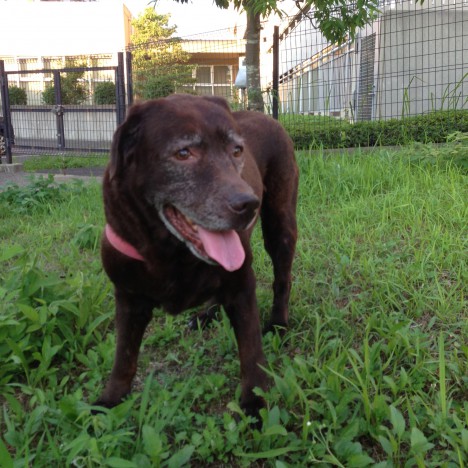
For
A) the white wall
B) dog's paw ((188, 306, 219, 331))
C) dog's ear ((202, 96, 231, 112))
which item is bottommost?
dog's paw ((188, 306, 219, 331))

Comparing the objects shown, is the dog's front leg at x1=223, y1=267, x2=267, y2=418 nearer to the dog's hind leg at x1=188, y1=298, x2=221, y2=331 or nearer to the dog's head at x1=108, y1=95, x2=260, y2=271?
the dog's head at x1=108, y1=95, x2=260, y2=271

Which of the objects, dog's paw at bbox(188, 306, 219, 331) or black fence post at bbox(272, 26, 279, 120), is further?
black fence post at bbox(272, 26, 279, 120)

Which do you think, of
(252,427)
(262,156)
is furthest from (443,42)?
(252,427)

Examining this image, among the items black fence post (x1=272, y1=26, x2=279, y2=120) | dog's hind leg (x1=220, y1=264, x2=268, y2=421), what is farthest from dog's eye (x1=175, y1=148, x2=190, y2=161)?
black fence post (x1=272, y1=26, x2=279, y2=120)

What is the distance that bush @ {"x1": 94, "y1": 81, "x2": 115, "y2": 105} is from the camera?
9297mm

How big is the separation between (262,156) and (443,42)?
6003 millimetres

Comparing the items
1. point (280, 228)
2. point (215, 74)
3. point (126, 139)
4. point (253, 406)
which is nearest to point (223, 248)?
point (126, 139)

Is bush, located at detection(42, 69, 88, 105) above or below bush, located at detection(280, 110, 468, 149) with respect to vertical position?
above

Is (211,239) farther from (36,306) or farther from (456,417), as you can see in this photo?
(36,306)

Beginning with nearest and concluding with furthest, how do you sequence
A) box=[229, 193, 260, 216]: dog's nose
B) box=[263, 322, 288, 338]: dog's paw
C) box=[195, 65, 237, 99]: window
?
box=[229, 193, 260, 216]: dog's nose → box=[263, 322, 288, 338]: dog's paw → box=[195, 65, 237, 99]: window

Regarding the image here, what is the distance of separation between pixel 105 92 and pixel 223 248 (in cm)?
835

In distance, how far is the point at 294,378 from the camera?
6.48 feet

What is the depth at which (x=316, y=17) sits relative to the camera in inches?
212

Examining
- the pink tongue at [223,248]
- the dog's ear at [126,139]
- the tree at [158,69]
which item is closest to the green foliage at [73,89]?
the tree at [158,69]
